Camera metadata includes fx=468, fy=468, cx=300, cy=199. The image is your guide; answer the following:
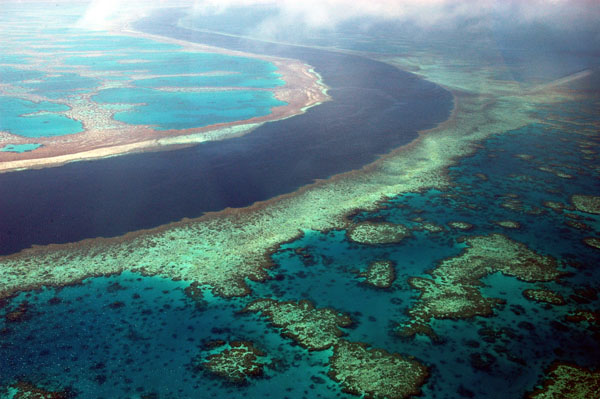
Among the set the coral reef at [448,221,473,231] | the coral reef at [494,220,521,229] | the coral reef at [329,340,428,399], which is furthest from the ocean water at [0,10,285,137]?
the coral reef at [329,340,428,399]

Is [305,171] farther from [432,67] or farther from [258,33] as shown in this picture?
[258,33]

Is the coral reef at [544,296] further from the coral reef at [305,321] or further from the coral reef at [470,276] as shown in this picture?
the coral reef at [305,321]

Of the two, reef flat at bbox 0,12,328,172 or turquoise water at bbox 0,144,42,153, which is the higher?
reef flat at bbox 0,12,328,172

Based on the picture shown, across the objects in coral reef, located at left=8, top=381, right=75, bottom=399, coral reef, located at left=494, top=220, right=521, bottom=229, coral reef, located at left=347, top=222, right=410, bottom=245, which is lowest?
coral reef, located at left=8, top=381, right=75, bottom=399

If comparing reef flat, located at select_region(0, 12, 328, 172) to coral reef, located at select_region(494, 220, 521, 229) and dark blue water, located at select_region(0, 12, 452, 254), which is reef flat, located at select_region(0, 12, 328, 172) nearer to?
dark blue water, located at select_region(0, 12, 452, 254)

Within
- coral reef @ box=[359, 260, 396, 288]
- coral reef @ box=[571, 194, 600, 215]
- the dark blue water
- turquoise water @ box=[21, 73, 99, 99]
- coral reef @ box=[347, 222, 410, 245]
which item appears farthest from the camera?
turquoise water @ box=[21, 73, 99, 99]
